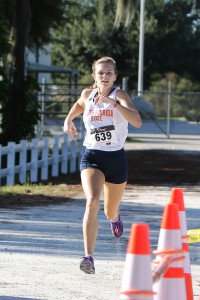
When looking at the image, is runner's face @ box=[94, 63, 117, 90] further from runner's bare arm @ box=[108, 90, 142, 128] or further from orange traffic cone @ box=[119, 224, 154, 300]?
orange traffic cone @ box=[119, 224, 154, 300]

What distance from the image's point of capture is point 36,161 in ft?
61.3

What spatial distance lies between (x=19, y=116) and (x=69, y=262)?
1517 centimetres

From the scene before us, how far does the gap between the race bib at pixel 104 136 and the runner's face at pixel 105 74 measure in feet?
1.31

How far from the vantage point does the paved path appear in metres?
7.76

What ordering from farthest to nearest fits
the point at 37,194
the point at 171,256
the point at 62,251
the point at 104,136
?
the point at 37,194 → the point at 62,251 → the point at 104,136 → the point at 171,256

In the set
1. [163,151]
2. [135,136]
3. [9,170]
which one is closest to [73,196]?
[9,170]

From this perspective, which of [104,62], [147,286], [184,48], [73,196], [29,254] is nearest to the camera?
[147,286]

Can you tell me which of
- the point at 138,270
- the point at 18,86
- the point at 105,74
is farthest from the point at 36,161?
the point at 138,270

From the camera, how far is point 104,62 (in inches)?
345

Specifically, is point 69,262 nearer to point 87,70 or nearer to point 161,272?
point 161,272

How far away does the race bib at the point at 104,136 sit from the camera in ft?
29.1

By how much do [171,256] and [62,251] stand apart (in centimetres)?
363

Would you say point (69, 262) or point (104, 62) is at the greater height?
point (104, 62)

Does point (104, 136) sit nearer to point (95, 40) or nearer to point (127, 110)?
point (127, 110)
